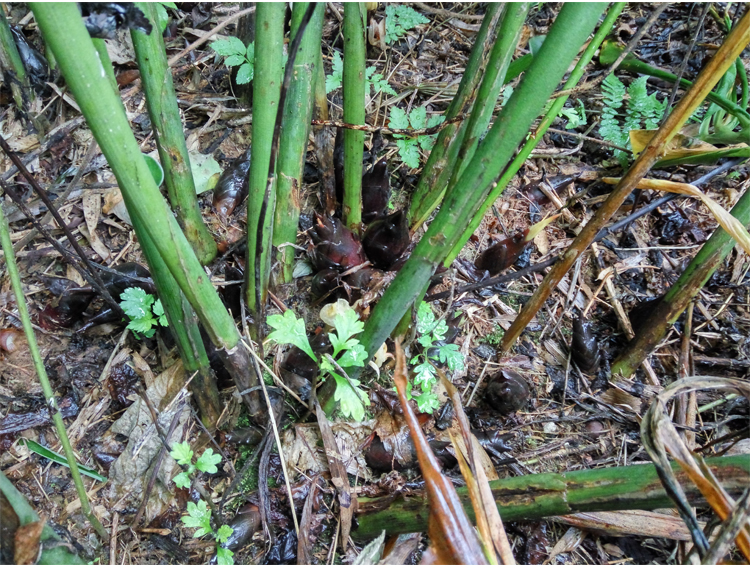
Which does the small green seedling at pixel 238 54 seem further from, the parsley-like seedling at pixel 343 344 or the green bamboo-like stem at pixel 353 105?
the parsley-like seedling at pixel 343 344

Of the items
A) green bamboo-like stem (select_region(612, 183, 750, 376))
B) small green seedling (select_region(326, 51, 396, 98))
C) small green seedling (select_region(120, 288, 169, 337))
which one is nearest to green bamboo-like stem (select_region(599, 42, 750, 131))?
green bamboo-like stem (select_region(612, 183, 750, 376))

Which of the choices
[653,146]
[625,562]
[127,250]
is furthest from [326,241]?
[625,562]

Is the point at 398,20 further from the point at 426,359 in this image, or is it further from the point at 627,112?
the point at 426,359

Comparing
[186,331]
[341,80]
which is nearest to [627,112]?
[341,80]

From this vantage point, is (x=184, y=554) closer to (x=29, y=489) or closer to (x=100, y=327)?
(x=29, y=489)

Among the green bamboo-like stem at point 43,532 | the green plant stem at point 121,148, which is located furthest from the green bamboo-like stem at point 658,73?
the green bamboo-like stem at point 43,532
